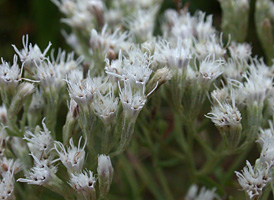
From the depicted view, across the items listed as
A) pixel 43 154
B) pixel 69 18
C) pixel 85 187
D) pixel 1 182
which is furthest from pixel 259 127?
pixel 69 18

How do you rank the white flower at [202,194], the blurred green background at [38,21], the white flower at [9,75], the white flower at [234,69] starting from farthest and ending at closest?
the blurred green background at [38,21], the white flower at [202,194], the white flower at [234,69], the white flower at [9,75]

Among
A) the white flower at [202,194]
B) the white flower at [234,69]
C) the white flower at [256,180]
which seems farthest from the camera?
the white flower at [202,194]

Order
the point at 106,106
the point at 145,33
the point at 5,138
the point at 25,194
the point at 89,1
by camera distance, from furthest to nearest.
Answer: the point at 89,1
the point at 145,33
the point at 25,194
the point at 5,138
the point at 106,106

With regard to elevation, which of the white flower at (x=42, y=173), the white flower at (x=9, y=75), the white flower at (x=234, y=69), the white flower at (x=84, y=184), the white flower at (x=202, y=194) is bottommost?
the white flower at (x=202, y=194)

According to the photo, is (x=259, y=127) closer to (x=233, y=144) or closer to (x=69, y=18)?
(x=233, y=144)

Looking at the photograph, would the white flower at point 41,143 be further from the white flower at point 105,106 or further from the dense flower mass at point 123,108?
the white flower at point 105,106

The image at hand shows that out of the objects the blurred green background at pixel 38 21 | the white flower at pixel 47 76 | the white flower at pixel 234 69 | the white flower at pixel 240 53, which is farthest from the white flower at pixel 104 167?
the blurred green background at pixel 38 21

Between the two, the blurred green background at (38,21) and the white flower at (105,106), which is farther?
the blurred green background at (38,21)

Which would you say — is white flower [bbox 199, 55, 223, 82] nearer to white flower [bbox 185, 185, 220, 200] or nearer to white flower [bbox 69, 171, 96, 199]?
white flower [bbox 185, 185, 220, 200]
